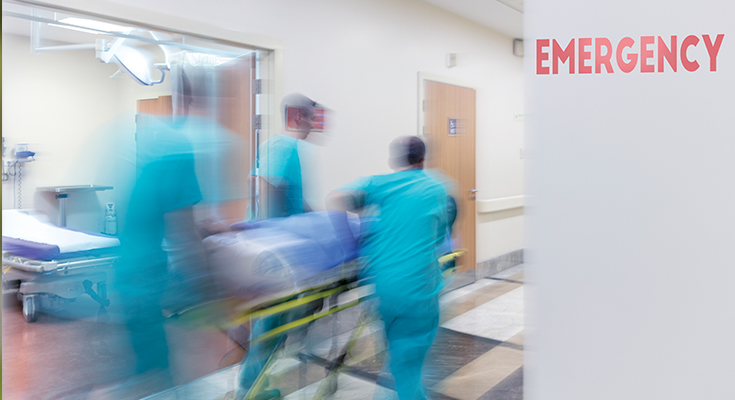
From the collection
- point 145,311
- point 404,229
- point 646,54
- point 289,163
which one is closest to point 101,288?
point 289,163

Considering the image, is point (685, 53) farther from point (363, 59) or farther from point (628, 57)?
point (363, 59)

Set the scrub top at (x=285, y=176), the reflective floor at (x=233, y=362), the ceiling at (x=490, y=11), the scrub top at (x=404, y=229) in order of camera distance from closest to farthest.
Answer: the scrub top at (x=404, y=229) → the scrub top at (x=285, y=176) → the reflective floor at (x=233, y=362) → the ceiling at (x=490, y=11)

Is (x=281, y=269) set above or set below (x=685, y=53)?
below

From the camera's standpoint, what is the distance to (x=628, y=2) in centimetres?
73

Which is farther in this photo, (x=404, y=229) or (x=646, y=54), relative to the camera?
(x=404, y=229)

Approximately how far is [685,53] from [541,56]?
0.64 feet

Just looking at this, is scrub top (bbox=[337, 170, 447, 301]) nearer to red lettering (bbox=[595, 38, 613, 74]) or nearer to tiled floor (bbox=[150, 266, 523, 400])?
tiled floor (bbox=[150, 266, 523, 400])

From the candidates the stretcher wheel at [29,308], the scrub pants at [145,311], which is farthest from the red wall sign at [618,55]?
the stretcher wheel at [29,308]

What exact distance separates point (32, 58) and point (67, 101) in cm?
51

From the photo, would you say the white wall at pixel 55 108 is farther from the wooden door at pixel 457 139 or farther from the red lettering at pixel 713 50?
the red lettering at pixel 713 50

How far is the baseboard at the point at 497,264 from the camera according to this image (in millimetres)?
5457

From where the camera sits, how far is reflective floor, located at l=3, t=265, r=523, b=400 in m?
2.72

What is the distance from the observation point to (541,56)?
Answer: 76 cm

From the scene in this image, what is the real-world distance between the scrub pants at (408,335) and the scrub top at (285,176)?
0.80m
